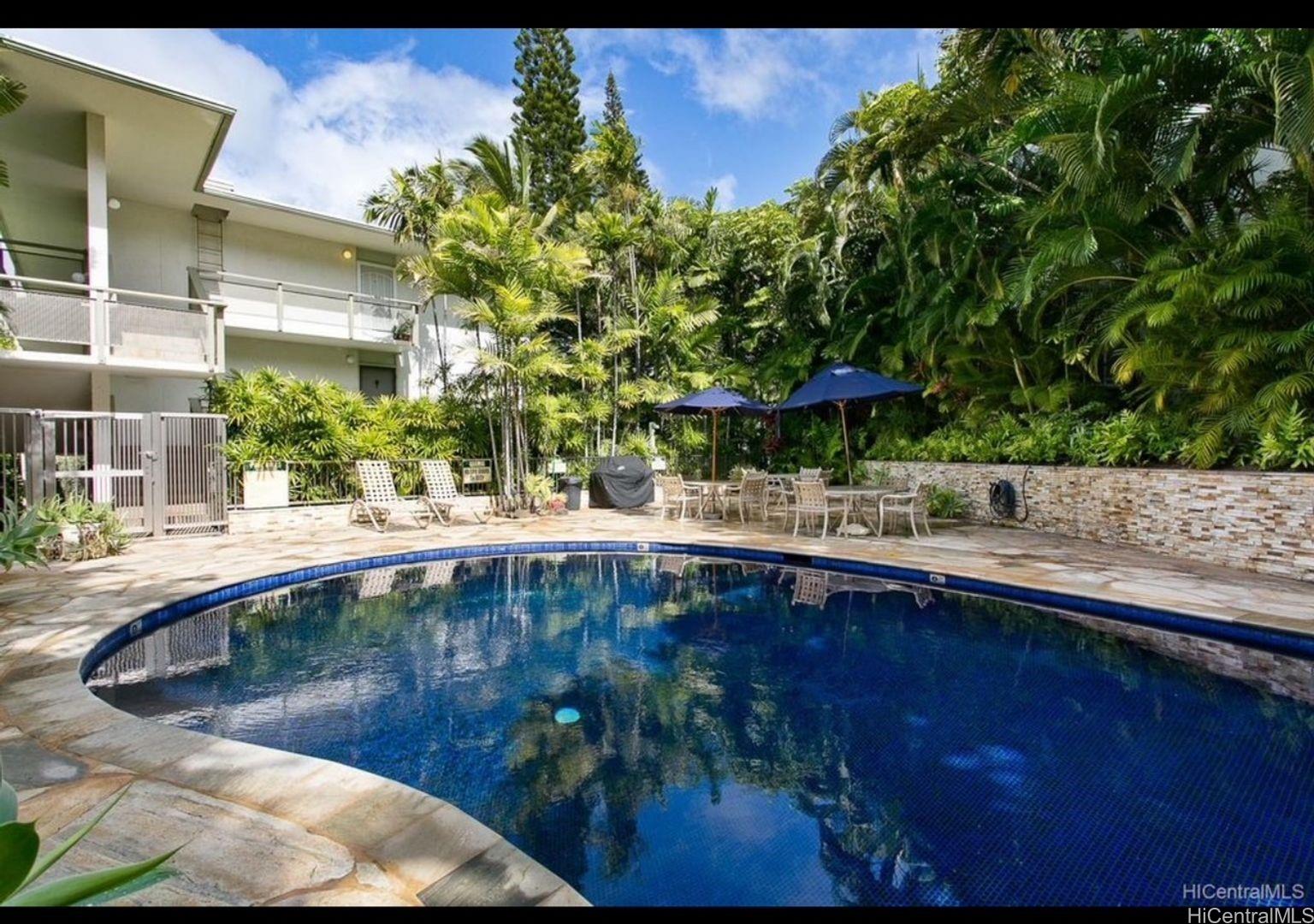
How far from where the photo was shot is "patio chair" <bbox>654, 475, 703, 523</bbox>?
1224 cm

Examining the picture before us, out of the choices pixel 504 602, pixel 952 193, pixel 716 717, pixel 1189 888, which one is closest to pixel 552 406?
pixel 504 602

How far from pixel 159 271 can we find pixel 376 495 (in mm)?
7857

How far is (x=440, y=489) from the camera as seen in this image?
12.3 meters

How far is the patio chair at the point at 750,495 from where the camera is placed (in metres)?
11.6

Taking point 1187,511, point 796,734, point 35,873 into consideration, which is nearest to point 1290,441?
point 1187,511

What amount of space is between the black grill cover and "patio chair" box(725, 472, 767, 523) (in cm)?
270

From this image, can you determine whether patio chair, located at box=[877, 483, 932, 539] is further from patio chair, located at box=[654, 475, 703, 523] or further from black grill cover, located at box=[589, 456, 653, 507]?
black grill cover, located at box=[589, 456, 653, 507]

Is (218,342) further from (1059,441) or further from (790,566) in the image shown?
(1059,441)

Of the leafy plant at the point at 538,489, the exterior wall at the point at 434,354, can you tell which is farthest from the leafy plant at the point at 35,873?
the exterior wall at the point at 434,354

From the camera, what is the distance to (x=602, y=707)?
4582mm

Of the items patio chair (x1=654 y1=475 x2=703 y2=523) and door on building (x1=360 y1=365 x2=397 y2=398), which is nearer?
patio chair (x1=654 y1=475 x2=703 y2=523)

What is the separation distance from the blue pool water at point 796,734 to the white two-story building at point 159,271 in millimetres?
6225

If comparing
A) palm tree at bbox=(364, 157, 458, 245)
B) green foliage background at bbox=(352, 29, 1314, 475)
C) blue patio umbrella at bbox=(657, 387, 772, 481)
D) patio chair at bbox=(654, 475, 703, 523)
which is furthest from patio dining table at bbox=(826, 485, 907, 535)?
palm tree at bbox=(364, 157, 458, 245)

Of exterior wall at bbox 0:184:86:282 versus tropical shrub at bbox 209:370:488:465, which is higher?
exterior wall at bbox 0:184:86:282
